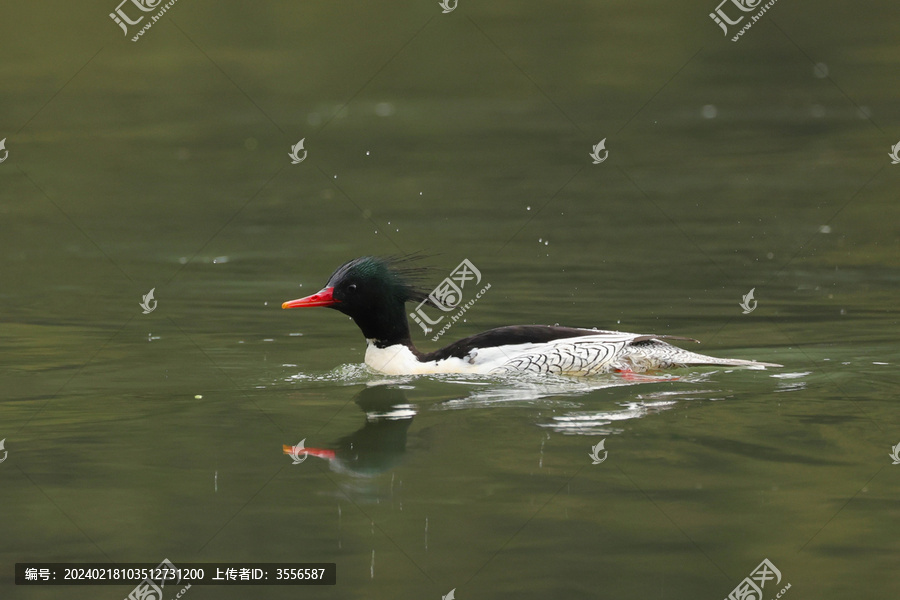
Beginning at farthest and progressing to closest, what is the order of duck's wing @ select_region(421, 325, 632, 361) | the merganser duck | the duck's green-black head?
the duck's green-black head → the merganser duck → duck's wing @ select_region(421, 325, 632, 361)

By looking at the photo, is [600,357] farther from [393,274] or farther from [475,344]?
[393,274]

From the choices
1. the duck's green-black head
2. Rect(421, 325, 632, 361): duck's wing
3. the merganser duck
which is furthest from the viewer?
the duck's green-black head

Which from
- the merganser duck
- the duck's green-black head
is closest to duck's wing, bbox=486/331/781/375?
the merganser duck

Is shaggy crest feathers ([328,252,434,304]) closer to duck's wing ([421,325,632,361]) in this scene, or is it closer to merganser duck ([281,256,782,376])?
merganser duck ([281,256,782,376])

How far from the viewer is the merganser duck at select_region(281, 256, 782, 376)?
10.7 m

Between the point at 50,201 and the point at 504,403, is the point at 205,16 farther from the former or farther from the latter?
the point at 504,403

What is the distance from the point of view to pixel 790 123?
2228 cm

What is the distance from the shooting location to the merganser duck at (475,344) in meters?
10.7

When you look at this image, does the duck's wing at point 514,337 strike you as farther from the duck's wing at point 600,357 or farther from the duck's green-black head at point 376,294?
the duck's green-black head at point 376,294

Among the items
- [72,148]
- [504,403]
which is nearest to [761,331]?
[504,403]

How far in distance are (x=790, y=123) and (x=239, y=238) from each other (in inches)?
389

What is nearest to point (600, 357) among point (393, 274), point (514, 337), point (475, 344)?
point (514, 337)

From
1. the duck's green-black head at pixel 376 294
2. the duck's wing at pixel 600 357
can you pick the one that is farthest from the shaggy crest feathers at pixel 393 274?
the duck's wing at pixel 600 357

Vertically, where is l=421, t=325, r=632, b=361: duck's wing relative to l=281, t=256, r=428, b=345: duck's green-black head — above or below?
below
